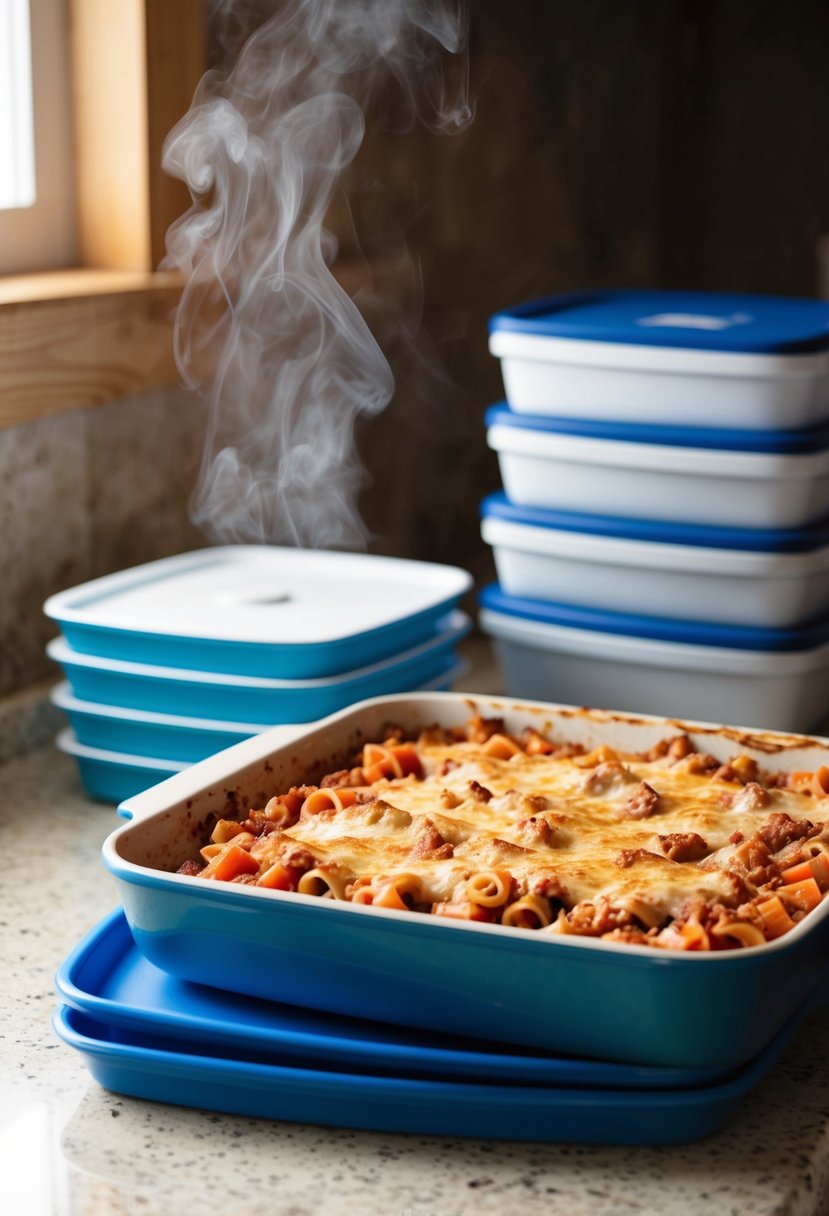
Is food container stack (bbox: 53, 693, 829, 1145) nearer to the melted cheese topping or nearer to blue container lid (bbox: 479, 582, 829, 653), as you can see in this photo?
the melted cheese topping

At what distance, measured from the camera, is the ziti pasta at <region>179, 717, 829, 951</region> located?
35.8 inches

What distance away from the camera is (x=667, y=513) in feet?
4.84

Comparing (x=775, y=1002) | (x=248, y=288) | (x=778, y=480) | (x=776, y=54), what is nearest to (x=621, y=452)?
(x=778, y=480)

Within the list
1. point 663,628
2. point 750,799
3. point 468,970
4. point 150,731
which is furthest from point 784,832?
point 150,731

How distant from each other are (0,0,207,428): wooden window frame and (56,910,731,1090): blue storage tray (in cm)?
71

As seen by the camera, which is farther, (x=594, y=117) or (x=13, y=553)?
(x=594, y=117)

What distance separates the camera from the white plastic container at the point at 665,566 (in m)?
1.43

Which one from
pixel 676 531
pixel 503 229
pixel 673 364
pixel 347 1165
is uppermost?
pixel 503 229

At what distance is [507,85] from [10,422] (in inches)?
42.3

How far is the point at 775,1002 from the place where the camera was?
869 mm

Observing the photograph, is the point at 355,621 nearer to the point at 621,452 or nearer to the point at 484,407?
the point at 621,452

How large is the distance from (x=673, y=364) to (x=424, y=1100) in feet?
2.53

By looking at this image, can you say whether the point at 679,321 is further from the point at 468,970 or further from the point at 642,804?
the point at 468,970

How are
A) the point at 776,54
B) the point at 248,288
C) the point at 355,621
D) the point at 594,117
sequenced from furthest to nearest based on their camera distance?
1. the point at 776,54
2. the point at 594,117
3. the point at 248,288
4. the point at 355,621
